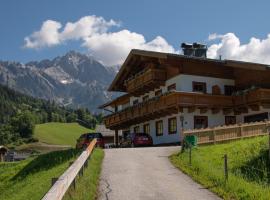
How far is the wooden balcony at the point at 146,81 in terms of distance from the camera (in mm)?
41281

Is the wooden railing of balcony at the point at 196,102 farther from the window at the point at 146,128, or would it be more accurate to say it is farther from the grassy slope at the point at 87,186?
the grassy slope at the point at 87,186

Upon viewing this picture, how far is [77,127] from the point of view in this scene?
176 meters

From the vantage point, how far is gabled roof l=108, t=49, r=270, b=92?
37.0 meters

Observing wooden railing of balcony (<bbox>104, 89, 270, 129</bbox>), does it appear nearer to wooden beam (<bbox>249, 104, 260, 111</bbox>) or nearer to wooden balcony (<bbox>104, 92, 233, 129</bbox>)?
wooden balcony (<bbox>104, 92, 233, 129</bbox>)

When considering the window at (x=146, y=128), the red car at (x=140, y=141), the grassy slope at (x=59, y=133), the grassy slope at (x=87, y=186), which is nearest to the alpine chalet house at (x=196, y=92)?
the window at (x=146, y=128)

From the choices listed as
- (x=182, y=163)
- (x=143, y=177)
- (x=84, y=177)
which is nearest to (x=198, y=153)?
(x=182, y=163)

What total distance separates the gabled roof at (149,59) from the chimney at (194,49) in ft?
16.4

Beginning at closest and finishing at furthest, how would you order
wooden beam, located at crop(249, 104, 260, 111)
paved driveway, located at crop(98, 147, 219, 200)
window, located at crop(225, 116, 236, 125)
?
1. paved driveway, located at crop(98, 147, 219, 200)
2. wooden beam, located at crop(249, 104, 260, 111)
3. window, located at crop(225, 116, 236, 125)

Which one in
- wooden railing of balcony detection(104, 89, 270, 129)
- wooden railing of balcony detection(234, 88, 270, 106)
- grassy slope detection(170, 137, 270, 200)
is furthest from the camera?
wooden railing of balcony detection(104, 89, 270, 129)

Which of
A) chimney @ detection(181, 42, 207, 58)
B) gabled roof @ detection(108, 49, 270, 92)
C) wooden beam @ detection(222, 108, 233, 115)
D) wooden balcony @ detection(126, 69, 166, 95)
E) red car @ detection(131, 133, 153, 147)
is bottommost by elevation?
red car @ detection(131, 133, 153, 147)

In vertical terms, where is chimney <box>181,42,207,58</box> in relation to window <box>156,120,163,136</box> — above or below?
above

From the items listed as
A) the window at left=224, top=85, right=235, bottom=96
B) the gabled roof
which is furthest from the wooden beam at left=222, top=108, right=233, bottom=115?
the gabled roof

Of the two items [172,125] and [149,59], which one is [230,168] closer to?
[172,125]

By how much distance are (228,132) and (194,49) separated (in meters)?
20.3
